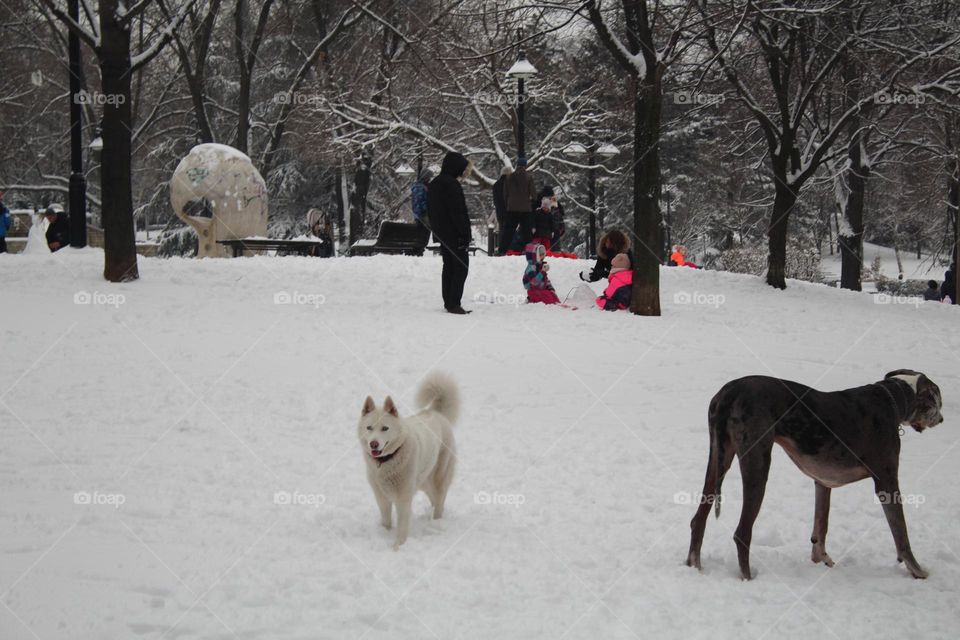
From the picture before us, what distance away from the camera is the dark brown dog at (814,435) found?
15.5 ft

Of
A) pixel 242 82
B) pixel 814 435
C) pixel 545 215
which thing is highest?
pixel 242 82

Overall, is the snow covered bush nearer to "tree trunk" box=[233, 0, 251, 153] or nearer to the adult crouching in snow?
"tree trunk" box=[233, 0, 251, 153]

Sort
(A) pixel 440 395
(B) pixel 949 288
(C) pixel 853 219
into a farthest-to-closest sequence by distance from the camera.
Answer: (B) pixel 949 288 → (C) pixel 853 219 → (A) pixel 440 395

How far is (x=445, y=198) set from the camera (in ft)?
43.5

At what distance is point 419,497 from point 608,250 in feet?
32.3

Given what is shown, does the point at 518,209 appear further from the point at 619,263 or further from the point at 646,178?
the point at 646,178

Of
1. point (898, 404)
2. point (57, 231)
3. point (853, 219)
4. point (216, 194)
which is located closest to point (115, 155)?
point (216, 194)

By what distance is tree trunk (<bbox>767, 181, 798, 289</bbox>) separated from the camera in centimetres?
1870

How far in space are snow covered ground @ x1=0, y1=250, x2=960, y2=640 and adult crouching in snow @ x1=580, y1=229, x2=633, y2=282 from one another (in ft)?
7.16

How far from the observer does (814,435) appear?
15.6 ft

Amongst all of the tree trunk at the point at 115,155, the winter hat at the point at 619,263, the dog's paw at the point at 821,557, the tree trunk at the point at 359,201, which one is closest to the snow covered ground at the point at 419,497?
the dog's paw at the point at 821,557

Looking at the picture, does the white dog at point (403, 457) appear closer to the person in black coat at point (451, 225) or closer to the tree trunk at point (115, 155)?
the person in black coat at point (451, 225)

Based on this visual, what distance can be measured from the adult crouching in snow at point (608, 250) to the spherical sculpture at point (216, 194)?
37.7 ft

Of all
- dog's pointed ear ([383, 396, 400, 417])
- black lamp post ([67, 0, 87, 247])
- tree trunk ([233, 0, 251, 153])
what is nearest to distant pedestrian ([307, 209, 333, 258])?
tree trunk ([233, 0, 251, 153])
